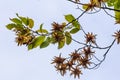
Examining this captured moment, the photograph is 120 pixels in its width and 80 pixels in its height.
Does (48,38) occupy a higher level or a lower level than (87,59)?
higher

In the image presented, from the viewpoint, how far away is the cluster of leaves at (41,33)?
3.94m

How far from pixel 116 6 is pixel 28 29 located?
1.04 m

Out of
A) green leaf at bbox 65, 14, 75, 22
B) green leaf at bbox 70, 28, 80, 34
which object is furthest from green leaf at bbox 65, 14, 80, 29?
green leaf at bbox 70, 28, 80, 34

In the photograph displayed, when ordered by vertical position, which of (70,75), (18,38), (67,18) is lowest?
(70,75)

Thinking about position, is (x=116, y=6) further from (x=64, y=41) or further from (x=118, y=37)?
(x=64, y=41)

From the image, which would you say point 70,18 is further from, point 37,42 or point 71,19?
point 37,42

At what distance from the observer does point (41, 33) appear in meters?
4.15

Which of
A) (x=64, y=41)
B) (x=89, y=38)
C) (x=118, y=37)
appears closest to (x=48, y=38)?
(x=64, y=41)

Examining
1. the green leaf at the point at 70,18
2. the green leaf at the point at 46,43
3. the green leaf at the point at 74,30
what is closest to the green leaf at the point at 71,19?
the green leaf at the point at 70,18

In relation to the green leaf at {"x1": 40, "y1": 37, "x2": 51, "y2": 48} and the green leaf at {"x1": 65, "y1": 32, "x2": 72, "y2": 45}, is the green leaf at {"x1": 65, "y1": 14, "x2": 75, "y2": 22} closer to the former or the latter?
the green leaf at {"x1": 65, "y1": 32, "x2": 72, "y2": 45}

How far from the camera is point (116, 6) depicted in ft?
13.0

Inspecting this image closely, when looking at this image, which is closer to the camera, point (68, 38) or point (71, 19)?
point (71, 19)

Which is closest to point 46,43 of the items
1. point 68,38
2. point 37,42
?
point 37,42

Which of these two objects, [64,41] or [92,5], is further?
[64,41]
